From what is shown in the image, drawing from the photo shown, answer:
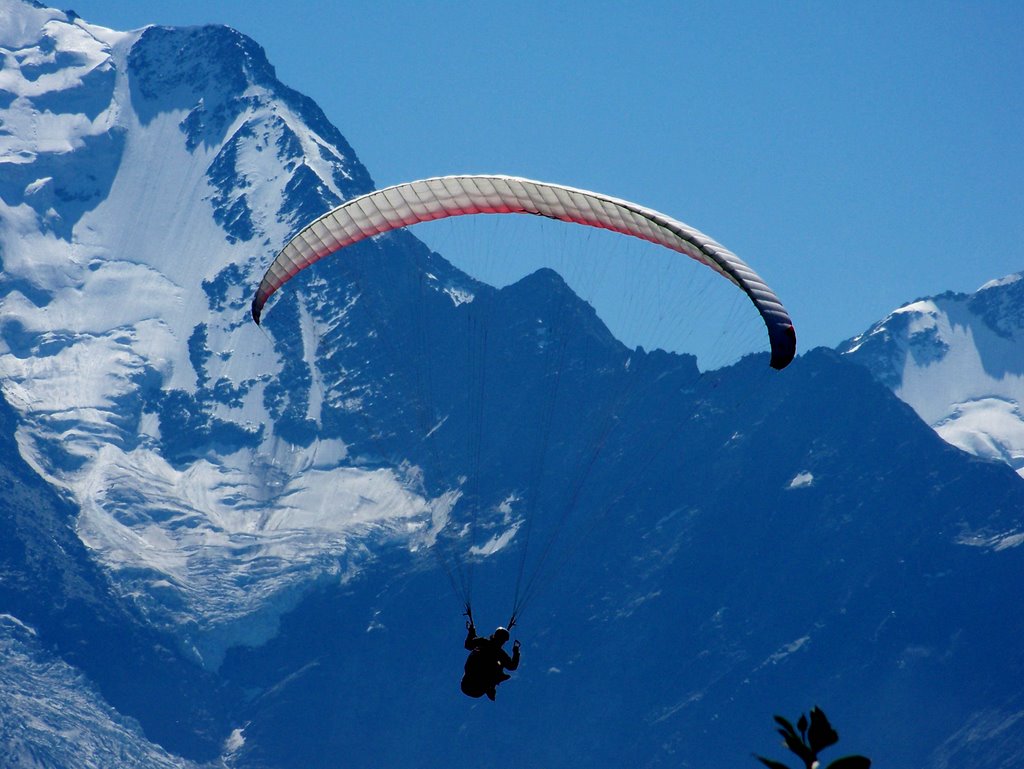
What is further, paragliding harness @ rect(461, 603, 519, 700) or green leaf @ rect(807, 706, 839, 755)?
paragliding harness @ rect(461, 603, 519, 700)

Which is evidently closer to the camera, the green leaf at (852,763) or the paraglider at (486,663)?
the green leaf at (852,763)

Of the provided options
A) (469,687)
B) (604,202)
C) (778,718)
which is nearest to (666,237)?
(604,202)

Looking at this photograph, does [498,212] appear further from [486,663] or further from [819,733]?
[819,733]

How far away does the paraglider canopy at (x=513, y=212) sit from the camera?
1613 inches

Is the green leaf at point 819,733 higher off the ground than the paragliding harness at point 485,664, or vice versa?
the paragliding harness at point 485,664

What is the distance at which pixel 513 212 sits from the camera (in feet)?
148

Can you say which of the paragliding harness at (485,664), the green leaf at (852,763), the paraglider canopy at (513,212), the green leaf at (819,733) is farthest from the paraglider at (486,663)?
the green leaf at (852,763)

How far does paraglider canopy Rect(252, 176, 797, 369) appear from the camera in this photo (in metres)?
41.0

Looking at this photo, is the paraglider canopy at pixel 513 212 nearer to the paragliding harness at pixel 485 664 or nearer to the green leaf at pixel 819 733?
the paragliding harness at pixel 485 664

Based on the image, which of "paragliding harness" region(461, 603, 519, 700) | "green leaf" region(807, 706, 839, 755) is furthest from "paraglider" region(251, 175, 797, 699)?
"green leaf" region(807, 706, 839, 755)

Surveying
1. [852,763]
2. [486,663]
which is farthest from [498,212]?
[852,763]

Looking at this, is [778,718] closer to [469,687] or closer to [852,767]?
[852,767]

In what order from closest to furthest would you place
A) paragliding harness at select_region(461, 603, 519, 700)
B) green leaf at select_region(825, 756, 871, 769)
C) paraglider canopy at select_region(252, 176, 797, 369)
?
1. green leaf at select_region(825, 756, 871, 769)
2. paragliding harness at select_region(461, 603, 519, 700)
3. paraglider canopy at select_region(252, 176, 797, 369)

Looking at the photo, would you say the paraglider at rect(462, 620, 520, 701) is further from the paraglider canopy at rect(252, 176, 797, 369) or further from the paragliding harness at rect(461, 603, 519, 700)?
the paraglider canopy at rect(252, 176, 797, 369)
